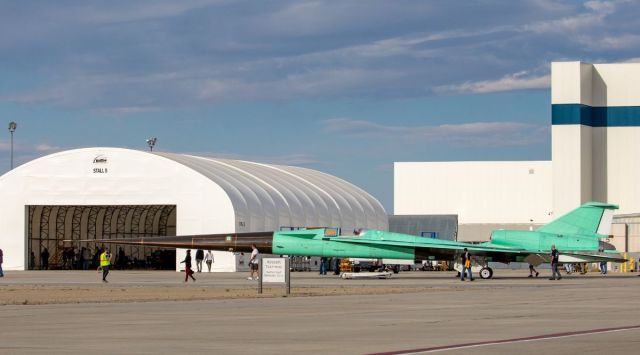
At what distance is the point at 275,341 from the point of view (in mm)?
17500

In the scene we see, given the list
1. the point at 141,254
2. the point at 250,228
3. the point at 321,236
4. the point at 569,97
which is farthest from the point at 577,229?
the point at 141,254

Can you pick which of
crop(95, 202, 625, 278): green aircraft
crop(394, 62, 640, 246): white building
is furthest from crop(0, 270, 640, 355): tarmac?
crop(394, 62, 640, 246): white building

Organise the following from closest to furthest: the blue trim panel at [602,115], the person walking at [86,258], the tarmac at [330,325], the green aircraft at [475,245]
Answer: the tarmac at [330,325] < the green aircraft at [475,245] < the person walking at [86,258] < the blue trim panel at [602,115]

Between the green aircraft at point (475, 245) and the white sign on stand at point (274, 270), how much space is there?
18.9 metres

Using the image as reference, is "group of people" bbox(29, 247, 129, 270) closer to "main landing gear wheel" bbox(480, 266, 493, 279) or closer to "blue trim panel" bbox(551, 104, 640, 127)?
"main landing gear wheel" bbox(480, 266, 493, 279)

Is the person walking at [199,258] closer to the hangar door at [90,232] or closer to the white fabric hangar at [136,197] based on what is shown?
the white fabric hangar at [136,197]

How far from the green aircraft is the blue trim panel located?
25.0 meters

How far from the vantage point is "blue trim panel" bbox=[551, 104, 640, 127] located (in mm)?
79938

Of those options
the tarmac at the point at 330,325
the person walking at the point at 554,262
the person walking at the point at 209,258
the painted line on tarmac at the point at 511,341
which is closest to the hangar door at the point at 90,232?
the person walking at the point at 209,258

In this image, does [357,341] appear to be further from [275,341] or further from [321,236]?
[321,236]

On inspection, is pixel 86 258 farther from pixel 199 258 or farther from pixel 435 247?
pixel 435 247

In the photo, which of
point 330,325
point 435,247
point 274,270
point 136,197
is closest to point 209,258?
point 136,197

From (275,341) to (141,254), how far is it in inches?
2677

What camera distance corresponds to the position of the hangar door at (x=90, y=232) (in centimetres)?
7131
